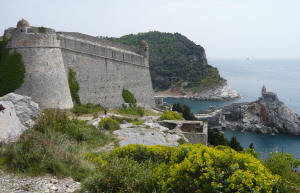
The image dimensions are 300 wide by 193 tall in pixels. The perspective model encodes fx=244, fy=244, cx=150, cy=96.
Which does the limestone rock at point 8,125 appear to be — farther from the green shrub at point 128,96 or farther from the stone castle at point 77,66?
the green shrub at point 128,96

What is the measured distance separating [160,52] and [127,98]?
84.8 metres

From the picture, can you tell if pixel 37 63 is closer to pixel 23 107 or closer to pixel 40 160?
pixel 23 107

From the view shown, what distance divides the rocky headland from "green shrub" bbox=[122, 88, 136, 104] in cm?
2931

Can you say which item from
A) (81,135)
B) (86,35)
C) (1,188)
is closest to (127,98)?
(86,35)

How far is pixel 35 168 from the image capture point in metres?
5.82

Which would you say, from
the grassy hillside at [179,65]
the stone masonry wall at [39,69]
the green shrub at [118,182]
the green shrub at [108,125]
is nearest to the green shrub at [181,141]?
the green shrub at [108,125]

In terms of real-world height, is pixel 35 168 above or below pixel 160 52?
below

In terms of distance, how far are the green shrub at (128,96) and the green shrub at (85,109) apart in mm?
4002

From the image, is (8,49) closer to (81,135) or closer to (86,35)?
(86,35)

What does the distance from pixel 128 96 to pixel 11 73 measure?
35.8 ft

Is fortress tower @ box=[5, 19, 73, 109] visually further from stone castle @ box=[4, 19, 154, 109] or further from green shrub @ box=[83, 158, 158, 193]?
green shrub @ box=[83, 158, 158, 193]

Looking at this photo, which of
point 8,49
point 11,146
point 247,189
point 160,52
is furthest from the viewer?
point 160,52

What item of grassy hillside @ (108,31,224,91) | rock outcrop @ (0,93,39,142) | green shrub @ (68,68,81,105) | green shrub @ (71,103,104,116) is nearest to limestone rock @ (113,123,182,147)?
green shrub @ (71,103,104,116)

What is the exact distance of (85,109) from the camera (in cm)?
1694
